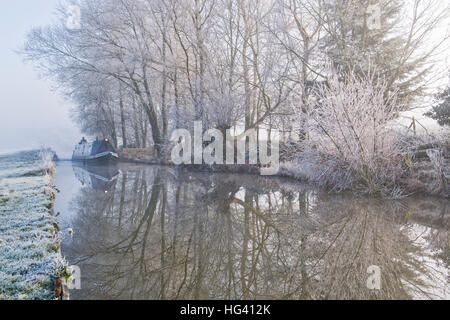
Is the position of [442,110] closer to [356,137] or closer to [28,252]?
[356,137]

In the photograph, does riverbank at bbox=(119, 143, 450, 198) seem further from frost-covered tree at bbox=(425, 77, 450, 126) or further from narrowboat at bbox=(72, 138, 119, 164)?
narrowboat at bbox=(72, 138, 119, 164)

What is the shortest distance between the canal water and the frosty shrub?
103 cm

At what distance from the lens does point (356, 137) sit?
19.6 ft

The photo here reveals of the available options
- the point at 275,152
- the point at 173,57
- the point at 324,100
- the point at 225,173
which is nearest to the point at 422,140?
the point at 324,100

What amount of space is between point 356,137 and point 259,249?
4215mm

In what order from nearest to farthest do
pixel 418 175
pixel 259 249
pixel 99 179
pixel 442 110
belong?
pixel 259 249 → pixel 418 175 → pixel 99 179 → pixel 442 110

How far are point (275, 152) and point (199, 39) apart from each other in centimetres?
654

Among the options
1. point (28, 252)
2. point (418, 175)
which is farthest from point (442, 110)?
point (28, 252)

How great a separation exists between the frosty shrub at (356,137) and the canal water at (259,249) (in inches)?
40.7

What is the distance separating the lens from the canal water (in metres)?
2.17

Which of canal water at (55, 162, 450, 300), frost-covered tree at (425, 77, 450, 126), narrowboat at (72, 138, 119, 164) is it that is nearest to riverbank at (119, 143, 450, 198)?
canal water at (55, 162, 450, 300)

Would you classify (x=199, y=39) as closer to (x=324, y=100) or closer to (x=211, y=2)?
(x=211, y=2)

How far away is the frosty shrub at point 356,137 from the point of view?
5.88 m

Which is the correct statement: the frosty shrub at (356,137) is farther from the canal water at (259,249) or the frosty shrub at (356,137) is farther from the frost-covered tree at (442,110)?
the frost-covered tree at (442,110)
